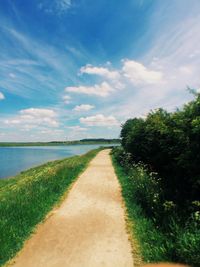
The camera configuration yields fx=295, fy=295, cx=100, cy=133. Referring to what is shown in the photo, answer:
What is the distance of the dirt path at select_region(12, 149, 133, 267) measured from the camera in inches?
250

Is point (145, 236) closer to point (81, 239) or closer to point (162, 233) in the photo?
point (162, 233)

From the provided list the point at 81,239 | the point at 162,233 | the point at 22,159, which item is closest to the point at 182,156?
the point at 162,233

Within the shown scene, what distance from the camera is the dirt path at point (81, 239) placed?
20.8 ft

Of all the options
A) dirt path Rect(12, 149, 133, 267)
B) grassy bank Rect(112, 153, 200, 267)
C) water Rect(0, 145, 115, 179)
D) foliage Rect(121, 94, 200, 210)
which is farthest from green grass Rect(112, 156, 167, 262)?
water Rect(0, 145, 115, 179)

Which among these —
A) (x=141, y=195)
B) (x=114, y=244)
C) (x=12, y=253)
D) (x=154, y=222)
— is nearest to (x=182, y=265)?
(x=114, y=244)

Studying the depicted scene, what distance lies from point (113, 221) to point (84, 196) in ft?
13.1

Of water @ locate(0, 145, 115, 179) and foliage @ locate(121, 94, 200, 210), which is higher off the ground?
foliage @ locate(121, 94, 200, 210)

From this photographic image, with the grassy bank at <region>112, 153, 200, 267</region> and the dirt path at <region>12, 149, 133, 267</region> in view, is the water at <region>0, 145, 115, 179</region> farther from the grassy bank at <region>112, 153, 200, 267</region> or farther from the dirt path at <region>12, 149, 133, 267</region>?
the grassy bank at <region>112, 153, 200, 267</region>

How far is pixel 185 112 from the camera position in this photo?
827cm

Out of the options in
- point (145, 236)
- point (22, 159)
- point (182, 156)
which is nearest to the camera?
point (145, 236)

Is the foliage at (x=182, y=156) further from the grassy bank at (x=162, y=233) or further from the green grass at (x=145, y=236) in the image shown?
the green grass at (x=145, y=236)

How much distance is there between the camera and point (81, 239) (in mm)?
7574

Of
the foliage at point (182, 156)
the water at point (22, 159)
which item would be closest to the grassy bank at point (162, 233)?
the foliage at point (182, 156)

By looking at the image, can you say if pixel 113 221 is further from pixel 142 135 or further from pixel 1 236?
pixel 142 135
